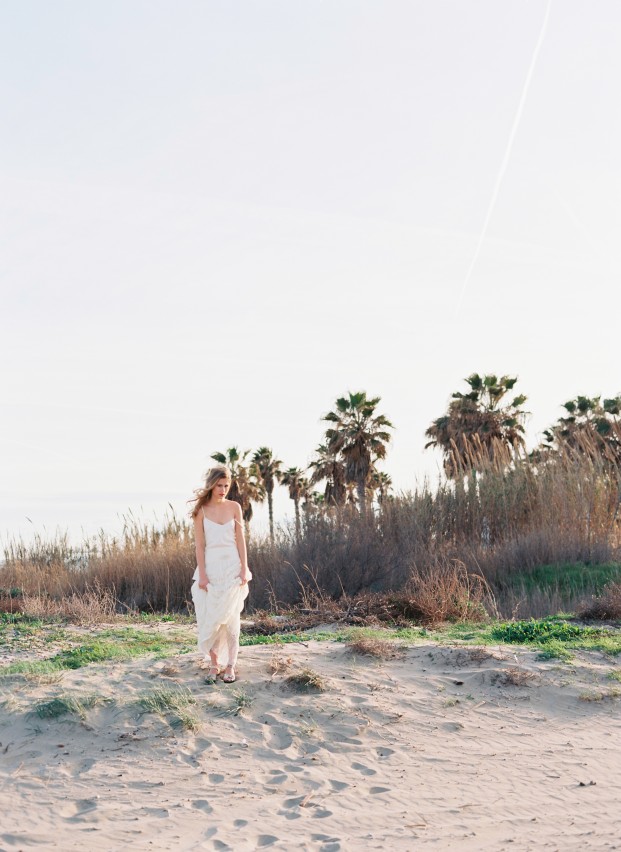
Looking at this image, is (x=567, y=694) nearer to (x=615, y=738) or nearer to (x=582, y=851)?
(x=615, y=738)

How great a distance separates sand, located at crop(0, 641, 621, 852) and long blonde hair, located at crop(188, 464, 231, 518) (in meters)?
1.61

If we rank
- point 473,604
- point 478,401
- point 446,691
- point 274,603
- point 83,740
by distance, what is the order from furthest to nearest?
1. point 478,401
2. point 274,603
3. point 473,604
4. point 446,691
5. point 83,740

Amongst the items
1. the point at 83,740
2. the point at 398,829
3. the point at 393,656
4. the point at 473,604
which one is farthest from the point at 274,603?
the point at 398,829

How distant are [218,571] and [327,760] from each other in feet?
6.72

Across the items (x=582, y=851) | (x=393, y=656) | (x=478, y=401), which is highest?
(x=478, y=401)

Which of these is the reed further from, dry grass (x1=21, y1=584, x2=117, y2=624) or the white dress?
the white dress

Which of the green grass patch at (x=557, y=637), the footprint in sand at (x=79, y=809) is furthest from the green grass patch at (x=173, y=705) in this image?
the green grass patch at (x=557, y=637)

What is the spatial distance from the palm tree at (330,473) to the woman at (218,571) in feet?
90.0

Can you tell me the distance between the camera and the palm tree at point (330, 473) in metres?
36.9

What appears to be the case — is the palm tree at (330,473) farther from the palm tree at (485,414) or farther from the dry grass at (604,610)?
the dry grass at (604,610)

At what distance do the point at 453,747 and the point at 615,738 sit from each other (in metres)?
1.58

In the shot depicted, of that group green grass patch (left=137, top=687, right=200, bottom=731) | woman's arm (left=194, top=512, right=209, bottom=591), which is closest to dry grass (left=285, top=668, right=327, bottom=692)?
green grass patch (left=137, top=687, right=200, bottom=731)

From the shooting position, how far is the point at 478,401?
35.9m

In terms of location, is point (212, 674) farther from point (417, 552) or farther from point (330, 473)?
point (330, 473)
